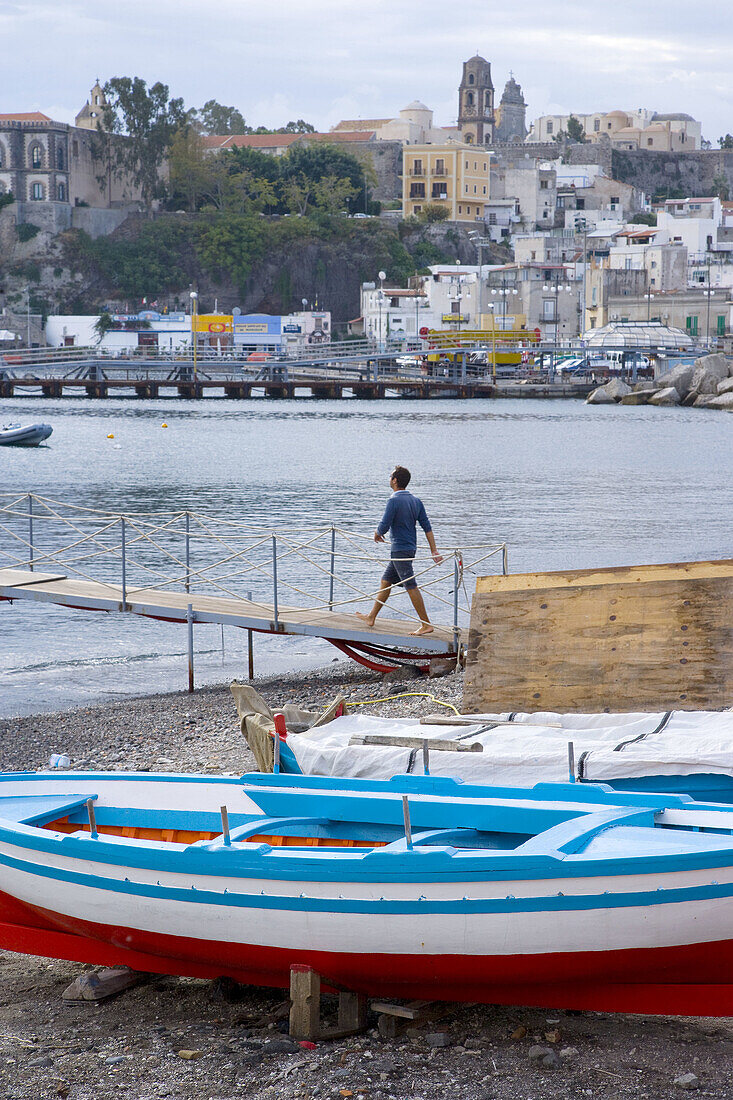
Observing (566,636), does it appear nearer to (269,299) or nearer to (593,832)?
(593,832)

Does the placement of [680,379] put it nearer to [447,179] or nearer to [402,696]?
[447,179]

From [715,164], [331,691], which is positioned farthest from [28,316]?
[331,691]

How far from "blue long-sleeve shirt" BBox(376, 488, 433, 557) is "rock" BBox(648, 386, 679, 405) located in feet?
238

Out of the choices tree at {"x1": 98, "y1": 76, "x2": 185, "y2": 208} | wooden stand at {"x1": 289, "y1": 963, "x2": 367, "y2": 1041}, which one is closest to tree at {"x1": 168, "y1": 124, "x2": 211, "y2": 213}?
tree at {"x1": 98, "y1": 76, "x2": 185, "y2": 208}

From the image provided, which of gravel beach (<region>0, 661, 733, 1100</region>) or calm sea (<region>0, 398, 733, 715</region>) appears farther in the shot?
calm sea (<region>0, 398, 733, 715</region>)

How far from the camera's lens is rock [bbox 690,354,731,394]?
3118 inches

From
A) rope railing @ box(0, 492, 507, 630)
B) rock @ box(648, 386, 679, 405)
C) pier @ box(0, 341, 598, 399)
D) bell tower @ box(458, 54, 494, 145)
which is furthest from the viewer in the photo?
bell tower @ box(458, 54, 494, 145)

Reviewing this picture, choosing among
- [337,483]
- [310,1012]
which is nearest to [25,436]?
[337,483]

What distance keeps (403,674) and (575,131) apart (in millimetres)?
156319

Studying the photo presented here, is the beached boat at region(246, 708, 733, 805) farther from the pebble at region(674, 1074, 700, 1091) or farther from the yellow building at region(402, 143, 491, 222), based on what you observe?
the yellow building at region(402, 143, 491, 222)

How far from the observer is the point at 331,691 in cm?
1171

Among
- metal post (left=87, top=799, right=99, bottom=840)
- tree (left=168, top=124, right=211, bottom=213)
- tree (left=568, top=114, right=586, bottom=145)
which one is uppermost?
tree (left=568, top=114, right=586, bottom=145)

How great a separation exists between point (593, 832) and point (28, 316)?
105166mm

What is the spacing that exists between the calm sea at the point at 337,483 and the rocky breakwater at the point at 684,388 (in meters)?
Result: 3.37
